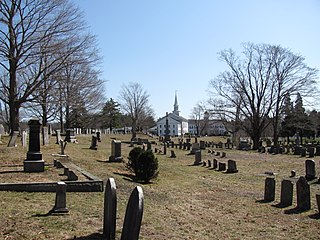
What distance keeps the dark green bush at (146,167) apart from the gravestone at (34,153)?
12.1 ft

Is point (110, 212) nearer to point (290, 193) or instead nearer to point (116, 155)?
point (290, 193)

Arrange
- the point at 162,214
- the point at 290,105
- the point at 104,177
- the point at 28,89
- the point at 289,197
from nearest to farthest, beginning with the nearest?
the point at 162,214 → the point at 289,197 → the point at 104,177 → the point at 28,89 → the point at 290,105

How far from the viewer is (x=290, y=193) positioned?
399 inches

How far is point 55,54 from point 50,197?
643 inches

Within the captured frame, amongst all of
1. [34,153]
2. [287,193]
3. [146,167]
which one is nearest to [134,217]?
[287,193]

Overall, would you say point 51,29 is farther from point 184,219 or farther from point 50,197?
point 184,219

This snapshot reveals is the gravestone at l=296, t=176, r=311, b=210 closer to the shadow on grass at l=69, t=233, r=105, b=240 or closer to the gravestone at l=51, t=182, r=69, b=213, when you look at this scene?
the shadow on grass at l=69, t=233, r=105, b=240

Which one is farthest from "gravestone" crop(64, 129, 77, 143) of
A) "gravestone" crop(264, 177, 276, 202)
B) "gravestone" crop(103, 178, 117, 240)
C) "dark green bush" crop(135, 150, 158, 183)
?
"gravestone" crop(103, 178, 117, 240)

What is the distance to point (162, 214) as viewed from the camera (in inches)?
330

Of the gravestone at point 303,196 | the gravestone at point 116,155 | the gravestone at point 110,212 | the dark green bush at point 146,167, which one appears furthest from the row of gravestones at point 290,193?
the gravestone at point 116,155

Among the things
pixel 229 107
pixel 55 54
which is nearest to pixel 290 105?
pixel 229 107

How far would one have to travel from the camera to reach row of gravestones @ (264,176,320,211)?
31.1 feet

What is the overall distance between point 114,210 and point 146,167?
7.88 m

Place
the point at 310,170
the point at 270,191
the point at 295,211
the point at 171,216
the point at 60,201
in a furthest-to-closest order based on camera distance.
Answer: the point at 310,170 < the point at 270,191 < the point at 295,211 < the point at 171,216 < the point at 60,201
